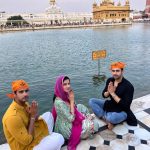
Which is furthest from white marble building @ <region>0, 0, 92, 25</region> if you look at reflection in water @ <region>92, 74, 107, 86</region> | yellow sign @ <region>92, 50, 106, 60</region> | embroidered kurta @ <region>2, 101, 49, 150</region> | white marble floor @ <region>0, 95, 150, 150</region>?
embroidered kurta @ <region>2, 101, 49, 150</region>

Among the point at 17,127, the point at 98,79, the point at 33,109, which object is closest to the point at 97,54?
the point at 98,79

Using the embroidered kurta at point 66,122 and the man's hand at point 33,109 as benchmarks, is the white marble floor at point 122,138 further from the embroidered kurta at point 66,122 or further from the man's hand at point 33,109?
the man's hand at point 33,109

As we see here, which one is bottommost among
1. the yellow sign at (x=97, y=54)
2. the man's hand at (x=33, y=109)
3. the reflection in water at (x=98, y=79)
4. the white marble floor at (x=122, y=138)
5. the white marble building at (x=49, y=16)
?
the reflection in water at (x=98, y=79)

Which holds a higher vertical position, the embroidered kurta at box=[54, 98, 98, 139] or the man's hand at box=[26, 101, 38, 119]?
the man's hand at box=[26, 101, 38, 119]

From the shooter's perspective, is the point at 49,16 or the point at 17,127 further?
the point at 49,16

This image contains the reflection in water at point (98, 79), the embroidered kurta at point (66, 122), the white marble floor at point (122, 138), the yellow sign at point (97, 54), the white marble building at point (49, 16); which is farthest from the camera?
the white marble building at point (49, 16)

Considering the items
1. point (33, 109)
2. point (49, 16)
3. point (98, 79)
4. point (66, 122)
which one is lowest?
point (98, 79)

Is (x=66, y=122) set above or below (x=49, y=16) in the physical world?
below

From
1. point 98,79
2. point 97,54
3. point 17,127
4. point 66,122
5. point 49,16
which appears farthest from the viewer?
point 49,16

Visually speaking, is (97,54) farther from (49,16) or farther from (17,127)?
(49,16)

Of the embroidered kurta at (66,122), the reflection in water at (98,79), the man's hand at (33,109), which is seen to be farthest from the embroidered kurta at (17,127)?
the reflection in water at (98,79)

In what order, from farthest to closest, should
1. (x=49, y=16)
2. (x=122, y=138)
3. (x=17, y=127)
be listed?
1. (x=49, y=16)
2. (x=122, y=138)
3. (x=17, y=127)

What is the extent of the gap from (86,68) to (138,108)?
689 centimetres

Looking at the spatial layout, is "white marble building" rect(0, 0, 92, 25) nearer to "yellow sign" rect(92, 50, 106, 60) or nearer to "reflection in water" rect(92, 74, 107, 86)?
"reflection in water" rect(92, 74, 107, 86)
